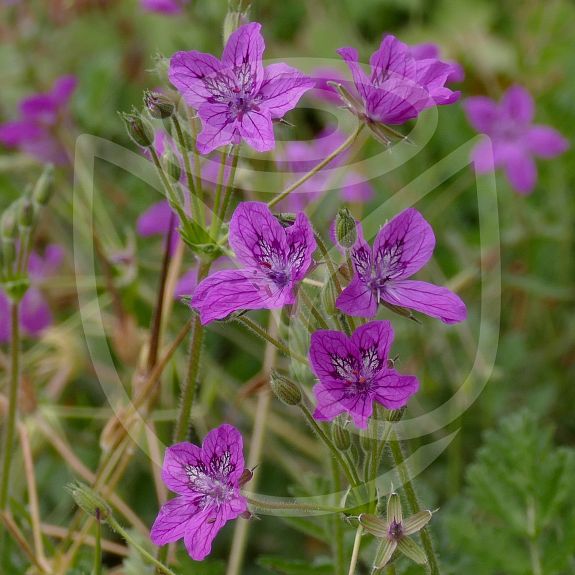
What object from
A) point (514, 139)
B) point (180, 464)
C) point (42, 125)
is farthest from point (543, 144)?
point (180, 464)

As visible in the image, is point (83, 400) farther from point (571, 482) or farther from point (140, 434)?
point (571, 482)

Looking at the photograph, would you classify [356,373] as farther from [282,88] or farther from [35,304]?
[35,304]

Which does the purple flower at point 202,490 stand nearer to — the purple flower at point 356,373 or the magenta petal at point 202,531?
the magenta petal at point 202,531

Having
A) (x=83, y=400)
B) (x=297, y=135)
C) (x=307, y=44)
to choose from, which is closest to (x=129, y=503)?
(x=83, y=400)

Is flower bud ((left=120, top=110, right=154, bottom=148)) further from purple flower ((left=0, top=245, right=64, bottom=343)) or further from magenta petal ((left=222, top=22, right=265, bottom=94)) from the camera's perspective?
purple flower ((left=0, top=245, right=64, bottom=343))

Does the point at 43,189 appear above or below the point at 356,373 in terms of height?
above

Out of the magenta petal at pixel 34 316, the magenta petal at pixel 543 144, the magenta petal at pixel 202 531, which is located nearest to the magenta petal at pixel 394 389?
the magenta petal at pixel 202 531
